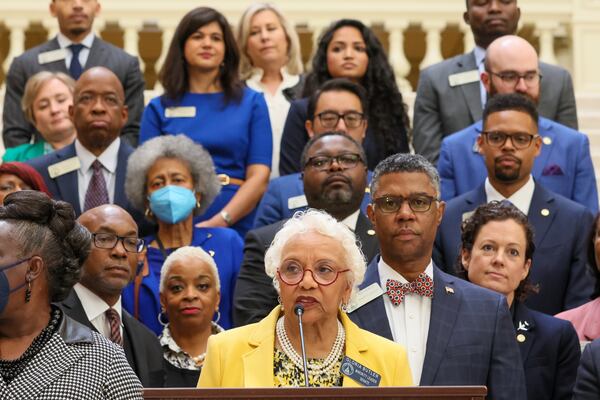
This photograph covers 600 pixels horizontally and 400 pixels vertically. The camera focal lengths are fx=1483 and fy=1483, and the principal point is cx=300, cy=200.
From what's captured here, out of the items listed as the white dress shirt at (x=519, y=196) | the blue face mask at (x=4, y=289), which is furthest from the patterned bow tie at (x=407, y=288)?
the blue face mask at (x=4, y=289)

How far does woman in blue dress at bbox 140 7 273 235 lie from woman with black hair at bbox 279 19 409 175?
17 centimetres

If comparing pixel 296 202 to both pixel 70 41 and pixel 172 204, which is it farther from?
pixel 70 41

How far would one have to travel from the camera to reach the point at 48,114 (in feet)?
25.6

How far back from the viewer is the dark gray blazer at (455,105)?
7750 mm

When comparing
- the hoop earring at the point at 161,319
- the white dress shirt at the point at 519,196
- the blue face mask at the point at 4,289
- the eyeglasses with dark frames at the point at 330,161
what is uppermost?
the blue face mask at the point at 4,289

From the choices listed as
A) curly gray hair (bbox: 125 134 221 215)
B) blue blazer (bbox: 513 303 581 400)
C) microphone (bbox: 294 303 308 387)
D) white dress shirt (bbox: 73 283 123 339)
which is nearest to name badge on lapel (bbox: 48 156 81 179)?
A: curly gray hair (bbox: 125 134 221 215)

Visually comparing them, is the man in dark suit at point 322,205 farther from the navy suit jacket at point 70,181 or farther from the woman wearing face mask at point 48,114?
the woman wearing face mask at point 48,114

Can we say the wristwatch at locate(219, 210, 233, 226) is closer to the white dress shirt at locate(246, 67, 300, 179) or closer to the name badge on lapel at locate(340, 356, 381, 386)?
the white dress shirt at locate(246, 67, 300, 179)

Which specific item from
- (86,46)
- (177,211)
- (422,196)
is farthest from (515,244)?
(86,46)

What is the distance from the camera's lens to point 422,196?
5352 millimetres

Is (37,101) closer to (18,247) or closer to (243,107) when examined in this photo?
(243,107)

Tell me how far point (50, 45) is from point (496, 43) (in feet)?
9.37

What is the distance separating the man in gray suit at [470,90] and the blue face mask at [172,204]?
5.15 feet

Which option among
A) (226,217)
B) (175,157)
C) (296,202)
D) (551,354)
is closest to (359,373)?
(551,354)
